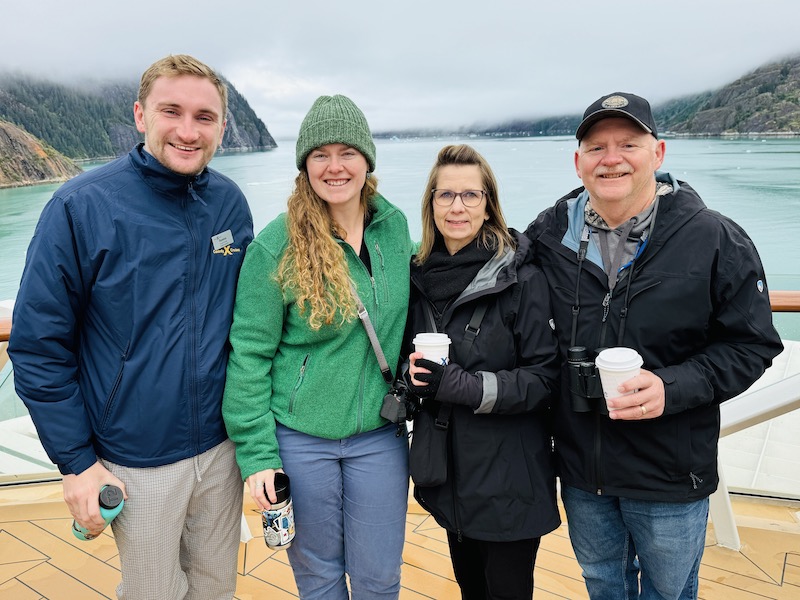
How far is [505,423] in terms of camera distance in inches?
55.9

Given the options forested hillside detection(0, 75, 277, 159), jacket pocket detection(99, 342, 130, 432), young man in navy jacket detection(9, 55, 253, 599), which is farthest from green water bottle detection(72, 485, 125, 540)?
forested hillside detection(0, 75, 277, 159)

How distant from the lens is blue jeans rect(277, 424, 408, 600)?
1516 millimetres

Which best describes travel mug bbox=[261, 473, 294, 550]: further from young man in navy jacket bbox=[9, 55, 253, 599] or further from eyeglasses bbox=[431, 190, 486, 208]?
eyeglasses bbox=[431, 190, 486, 208]

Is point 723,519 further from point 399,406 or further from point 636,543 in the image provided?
point 399,406

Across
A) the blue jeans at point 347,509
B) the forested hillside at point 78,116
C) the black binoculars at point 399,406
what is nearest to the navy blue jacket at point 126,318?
the blue jeans at point 347,509

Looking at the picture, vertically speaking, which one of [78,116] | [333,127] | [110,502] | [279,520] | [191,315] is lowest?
[279,520]

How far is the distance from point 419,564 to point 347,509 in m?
0.86

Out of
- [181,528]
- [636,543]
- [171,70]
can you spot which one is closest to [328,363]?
[181,528]

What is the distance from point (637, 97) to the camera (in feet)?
4.40

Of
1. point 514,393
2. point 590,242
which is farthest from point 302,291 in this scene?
point 590,242

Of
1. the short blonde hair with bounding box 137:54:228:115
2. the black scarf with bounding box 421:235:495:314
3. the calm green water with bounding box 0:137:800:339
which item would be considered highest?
the short blonde hair with bounding box 137:54:228:115

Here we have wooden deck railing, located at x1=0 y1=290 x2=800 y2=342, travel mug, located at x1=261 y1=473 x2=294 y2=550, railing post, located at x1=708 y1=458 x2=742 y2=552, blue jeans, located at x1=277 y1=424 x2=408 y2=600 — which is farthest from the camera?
railing post, located at x1=708 y1=458 x2=742 y2=552

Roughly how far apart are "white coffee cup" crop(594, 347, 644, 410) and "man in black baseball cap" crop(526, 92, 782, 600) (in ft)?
0.07

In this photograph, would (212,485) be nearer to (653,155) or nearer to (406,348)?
(406,348)
